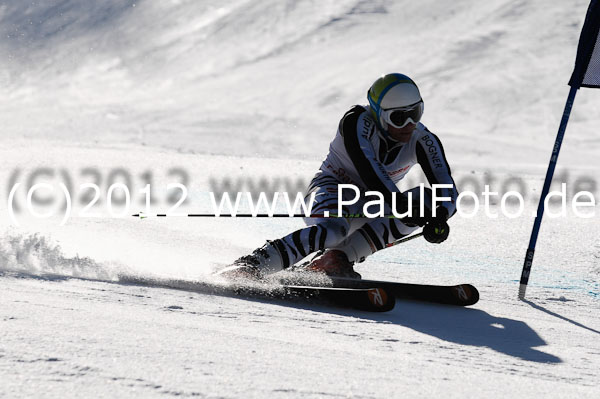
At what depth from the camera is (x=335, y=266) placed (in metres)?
5.14

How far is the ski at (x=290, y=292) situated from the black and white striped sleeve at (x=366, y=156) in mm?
816

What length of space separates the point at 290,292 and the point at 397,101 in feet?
4.85

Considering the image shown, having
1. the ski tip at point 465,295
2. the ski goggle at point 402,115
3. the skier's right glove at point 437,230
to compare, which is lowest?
the ski tip at point 465,295

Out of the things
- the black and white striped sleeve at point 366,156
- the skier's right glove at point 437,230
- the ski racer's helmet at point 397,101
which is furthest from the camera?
the ski racer's helmet at point 397,101

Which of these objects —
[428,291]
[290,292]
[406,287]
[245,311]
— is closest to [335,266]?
[406,287]

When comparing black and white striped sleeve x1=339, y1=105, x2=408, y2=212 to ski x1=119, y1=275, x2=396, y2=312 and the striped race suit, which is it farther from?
ski x1=119, y1=275, x2=396, y2=312

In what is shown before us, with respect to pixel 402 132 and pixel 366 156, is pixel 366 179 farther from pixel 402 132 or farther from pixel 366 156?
pixel 402 132

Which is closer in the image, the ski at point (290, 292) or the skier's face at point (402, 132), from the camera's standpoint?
the ski at point (290, 292)

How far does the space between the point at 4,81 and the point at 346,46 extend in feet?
82.4

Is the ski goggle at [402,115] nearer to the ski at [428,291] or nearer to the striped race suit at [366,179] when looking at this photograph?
the striped race suit at [366,179]

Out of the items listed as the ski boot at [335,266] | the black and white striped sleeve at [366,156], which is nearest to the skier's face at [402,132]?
the black and white striped sleeve at [366,156]

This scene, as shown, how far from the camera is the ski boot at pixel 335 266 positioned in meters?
5.13

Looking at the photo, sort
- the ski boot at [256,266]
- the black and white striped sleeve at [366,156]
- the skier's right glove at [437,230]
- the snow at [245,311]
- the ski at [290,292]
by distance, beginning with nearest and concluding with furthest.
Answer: the snow at [245,311] < the ski at [290,292] < the ski boot at [256,266] < the skier's right glove at [437,230] < the black and white striped sleeve at [366,156]

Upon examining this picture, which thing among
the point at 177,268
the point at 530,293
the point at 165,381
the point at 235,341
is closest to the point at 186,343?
the point at 235,341
